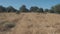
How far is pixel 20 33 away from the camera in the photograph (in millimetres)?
9000

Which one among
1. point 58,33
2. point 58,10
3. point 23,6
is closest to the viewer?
point 58,33

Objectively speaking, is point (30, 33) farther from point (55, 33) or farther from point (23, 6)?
point (23, 6)

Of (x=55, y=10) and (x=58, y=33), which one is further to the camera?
(x=55, y=10)

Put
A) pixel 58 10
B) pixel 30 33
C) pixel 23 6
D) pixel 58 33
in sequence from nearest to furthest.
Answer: pixel 58 33, pixel 30 33, pixel 58 10, pixel 23 6

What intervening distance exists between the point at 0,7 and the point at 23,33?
70.4 m

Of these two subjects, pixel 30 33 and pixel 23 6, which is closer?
pixel 30 33

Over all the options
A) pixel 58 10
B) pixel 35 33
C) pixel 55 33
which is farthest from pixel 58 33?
pixel 58 10

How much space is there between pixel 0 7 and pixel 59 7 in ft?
125

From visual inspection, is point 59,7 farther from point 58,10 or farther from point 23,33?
point 23,33

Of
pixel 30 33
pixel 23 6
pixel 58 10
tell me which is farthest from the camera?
pixel 23 6

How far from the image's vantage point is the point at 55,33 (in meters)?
8.20

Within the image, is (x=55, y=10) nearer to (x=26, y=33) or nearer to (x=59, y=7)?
(x=59, y=7)

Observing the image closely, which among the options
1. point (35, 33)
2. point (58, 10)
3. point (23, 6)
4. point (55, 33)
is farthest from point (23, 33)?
point (23, 6)

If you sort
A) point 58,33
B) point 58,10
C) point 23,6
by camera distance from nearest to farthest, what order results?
point 58,33
point 58,10
point 23,6
